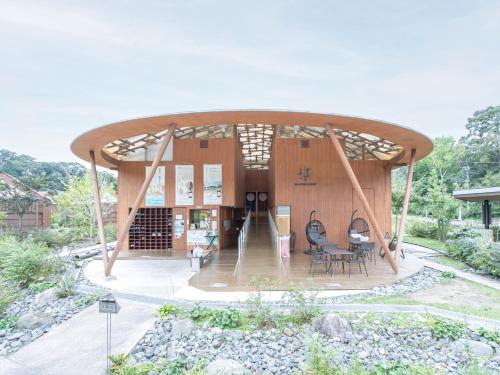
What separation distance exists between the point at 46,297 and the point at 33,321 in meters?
1.51

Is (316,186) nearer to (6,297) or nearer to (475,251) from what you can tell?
(475,251)

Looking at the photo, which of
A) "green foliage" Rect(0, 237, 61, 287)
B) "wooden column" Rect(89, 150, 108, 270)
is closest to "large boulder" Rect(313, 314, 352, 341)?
"wooden column" Rect(89, 150, 108, 270)

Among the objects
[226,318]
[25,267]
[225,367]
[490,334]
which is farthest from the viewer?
[25,267]

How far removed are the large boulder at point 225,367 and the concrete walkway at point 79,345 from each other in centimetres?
117

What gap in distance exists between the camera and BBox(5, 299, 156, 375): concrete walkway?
3463 millimetres

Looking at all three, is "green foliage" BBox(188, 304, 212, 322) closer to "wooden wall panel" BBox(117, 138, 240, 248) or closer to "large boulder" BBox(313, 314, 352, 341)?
"large boulder" BBox(313, 314, 352, 341)

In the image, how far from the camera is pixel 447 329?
4.30 metres

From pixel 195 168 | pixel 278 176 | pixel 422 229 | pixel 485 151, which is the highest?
pixel 485 151

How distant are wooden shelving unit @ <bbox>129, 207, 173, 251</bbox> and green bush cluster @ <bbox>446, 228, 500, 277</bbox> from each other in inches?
420

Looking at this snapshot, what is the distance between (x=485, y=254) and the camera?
27.4 ft

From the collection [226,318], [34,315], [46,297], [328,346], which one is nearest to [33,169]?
[46,297]

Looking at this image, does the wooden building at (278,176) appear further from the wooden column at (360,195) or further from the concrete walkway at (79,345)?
the concrete walkway at (79,345)

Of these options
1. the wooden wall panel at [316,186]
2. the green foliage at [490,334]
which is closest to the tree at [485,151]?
the wooden wall panel at [316,186]

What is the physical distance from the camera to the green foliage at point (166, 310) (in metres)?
4.98
